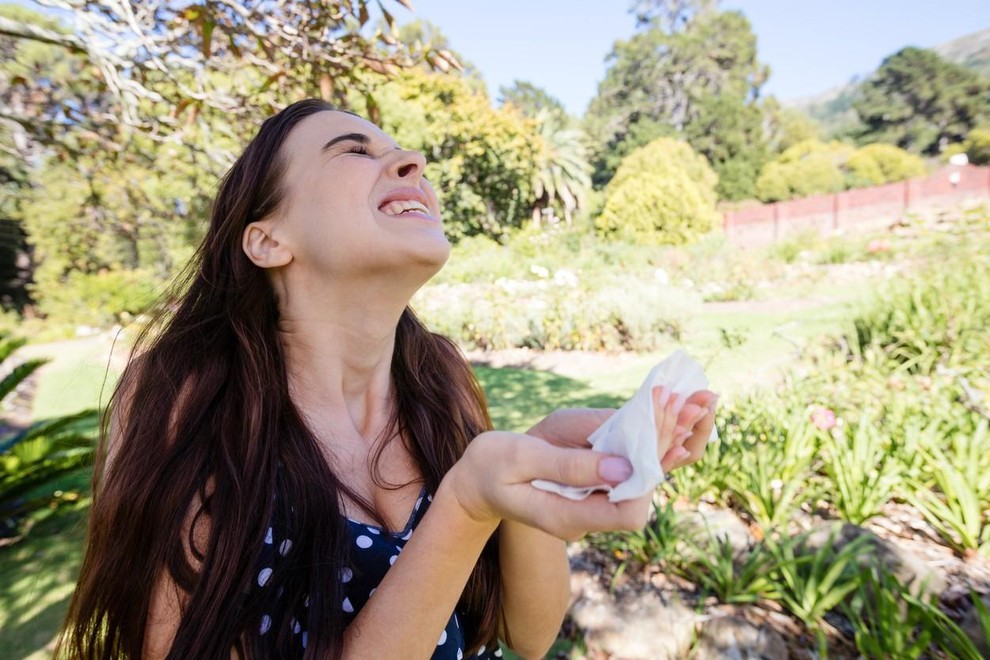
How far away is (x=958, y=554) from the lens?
109 inches

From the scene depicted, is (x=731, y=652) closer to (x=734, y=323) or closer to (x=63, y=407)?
(x=734, y=323)

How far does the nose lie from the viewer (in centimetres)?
134

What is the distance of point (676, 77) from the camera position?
48906 mm

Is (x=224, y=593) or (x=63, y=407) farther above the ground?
(x=224, y=593)

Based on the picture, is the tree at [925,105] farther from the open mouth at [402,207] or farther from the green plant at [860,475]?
the open mouth at [402,207]

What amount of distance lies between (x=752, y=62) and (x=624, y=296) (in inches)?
2010

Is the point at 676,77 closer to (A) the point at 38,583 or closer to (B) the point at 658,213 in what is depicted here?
(B) the point at 658,213

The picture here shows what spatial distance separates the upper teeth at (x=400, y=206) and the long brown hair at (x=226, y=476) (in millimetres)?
267

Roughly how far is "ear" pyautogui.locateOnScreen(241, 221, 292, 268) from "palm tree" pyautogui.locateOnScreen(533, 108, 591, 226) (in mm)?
29300

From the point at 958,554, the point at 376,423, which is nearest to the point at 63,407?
the point at 376,423

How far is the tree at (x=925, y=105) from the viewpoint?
157 ft

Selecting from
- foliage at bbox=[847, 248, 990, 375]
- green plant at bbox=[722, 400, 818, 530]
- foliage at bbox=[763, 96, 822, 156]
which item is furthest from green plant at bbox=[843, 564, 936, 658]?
foliage at bbox=[763, 96, 822, 156]

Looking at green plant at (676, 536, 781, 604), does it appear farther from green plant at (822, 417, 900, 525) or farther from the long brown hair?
the long brown hair

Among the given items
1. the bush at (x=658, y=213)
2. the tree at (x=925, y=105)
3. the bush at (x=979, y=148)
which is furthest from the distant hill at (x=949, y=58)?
the bush at (x=658, y=213)
